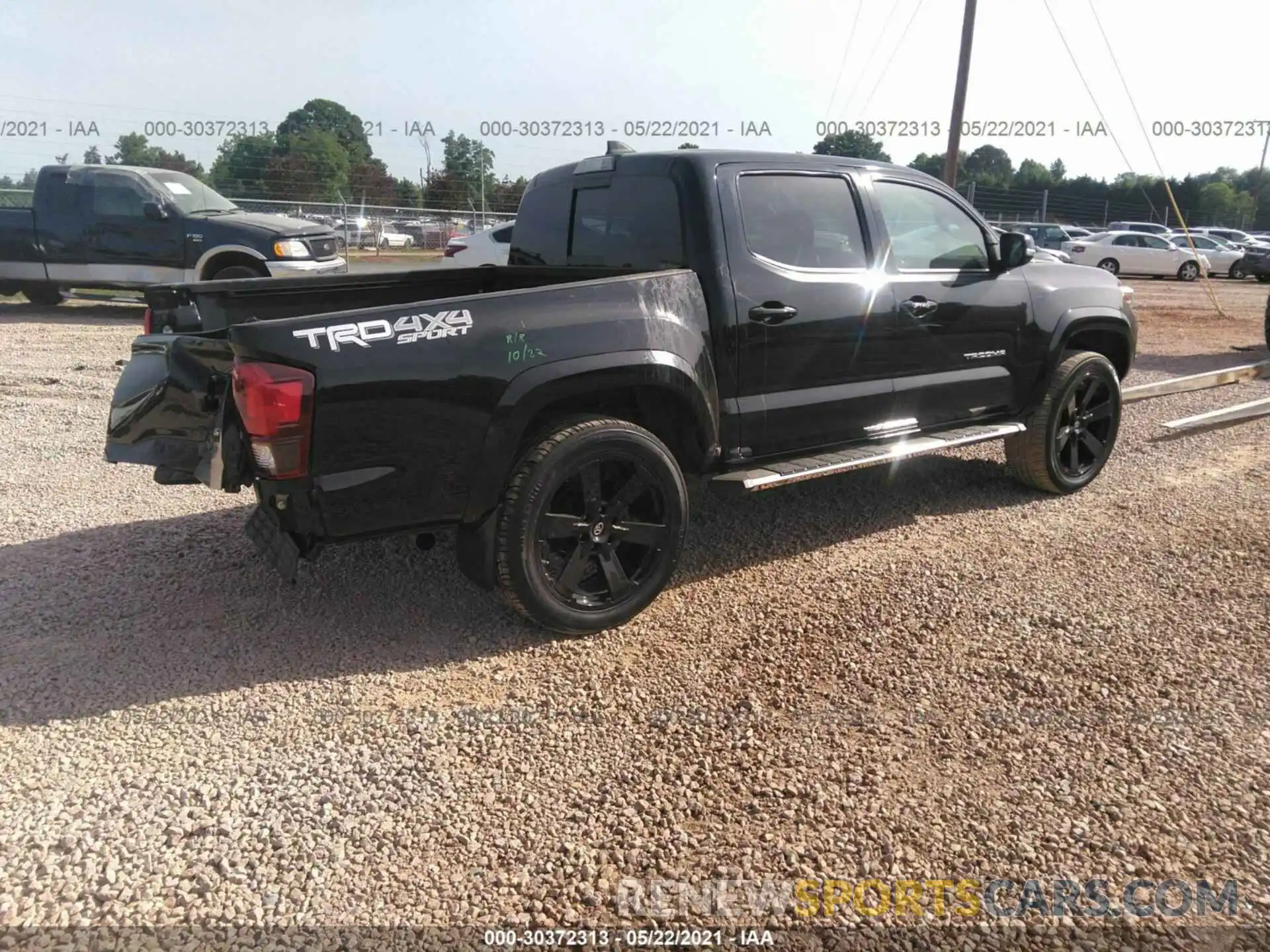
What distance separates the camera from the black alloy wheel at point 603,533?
11.9 ft

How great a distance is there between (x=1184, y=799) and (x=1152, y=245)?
2758cm

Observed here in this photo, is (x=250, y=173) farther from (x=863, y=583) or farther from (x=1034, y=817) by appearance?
(x=1034, y=817)

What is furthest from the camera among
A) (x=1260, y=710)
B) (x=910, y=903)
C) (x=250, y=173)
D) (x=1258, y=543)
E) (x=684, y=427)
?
(x=250, y=173)

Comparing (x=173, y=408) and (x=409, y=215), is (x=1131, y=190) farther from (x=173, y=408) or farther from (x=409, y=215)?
(x=173, y=408)

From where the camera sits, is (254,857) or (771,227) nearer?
(254,857)

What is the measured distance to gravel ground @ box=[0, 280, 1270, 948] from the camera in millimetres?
2418

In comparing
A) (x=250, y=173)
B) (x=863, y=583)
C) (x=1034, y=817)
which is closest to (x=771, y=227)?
(x=863, y=583)

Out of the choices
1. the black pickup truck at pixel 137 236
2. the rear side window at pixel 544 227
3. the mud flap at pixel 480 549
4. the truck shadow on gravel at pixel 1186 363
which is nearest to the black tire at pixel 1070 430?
the rear side window at pixel 544 227

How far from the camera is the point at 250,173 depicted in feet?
81.5

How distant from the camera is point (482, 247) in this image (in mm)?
13281

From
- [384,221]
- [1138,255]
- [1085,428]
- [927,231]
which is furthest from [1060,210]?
[927,231]

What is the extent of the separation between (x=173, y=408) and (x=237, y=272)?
9.06m

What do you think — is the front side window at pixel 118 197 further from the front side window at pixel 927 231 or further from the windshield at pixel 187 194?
the front side window at pixel 927 231

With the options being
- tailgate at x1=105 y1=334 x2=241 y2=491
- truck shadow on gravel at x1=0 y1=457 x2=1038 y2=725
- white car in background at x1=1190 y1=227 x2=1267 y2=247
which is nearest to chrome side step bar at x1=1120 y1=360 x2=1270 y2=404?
truck shadow on gravel at x1=0 y1=457 x2=1038 y2=725
